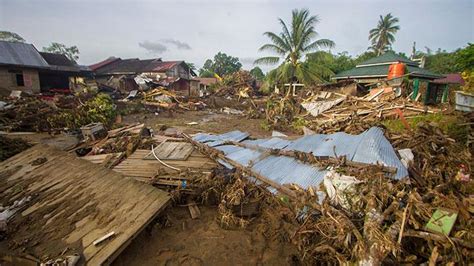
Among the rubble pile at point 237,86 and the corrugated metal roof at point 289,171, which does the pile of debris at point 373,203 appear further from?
the rubble pile at point 237,86

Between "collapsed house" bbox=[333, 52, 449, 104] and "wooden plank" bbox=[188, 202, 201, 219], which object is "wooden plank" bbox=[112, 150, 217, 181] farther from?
"collapsed house" bbox=[333, 52, 449, 104]

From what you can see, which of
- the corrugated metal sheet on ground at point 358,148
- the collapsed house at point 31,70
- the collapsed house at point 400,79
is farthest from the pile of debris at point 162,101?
the corrugated metal sheet on ground at point 358,148

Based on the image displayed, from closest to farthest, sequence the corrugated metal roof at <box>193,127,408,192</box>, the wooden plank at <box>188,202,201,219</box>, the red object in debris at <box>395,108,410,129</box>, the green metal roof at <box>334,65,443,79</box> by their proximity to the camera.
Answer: the corrugated metal roof at <box>193,127,408,192</box> < the wooden plank at <box>188,202,201,219</box> < the red object in debris at <box>395,108,410,129</box> < the green metal roof at <box>334,65,443,79</box>

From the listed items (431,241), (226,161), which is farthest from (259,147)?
(431,241)

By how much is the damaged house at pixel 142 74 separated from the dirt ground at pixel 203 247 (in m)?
22.8

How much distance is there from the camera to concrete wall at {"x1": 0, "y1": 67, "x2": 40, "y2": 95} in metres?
16.5

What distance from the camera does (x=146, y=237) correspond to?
12.8 feet

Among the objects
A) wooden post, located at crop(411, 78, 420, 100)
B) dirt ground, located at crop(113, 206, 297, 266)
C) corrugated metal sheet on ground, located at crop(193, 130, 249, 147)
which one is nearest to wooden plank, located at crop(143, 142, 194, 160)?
corrugated metal sheet on ground, located at crop(193, 130, 249, 147)

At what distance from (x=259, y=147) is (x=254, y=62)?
14.6m

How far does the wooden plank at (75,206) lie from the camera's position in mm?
3057

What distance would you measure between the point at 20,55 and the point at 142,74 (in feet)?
40.4

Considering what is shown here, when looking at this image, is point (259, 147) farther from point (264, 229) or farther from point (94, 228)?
point (94, 228)

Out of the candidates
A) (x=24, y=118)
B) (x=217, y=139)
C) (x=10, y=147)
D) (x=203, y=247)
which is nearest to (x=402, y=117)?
(x=217, y=139)

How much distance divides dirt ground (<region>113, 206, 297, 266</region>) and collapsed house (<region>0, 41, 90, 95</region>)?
2009 cm
